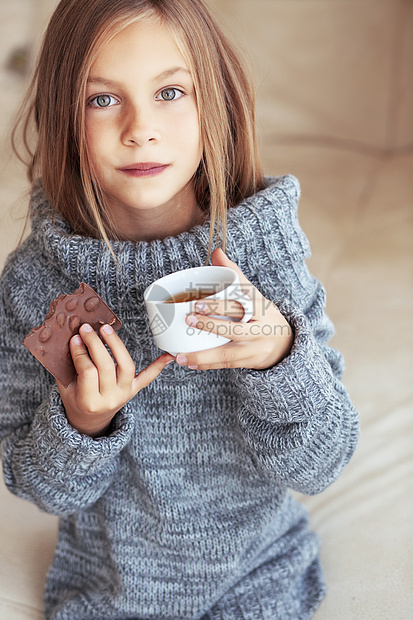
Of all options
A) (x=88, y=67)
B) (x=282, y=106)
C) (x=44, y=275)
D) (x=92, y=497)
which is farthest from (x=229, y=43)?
(x=282, y=106)

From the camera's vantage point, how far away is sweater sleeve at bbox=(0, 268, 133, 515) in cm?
84

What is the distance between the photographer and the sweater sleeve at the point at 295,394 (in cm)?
79

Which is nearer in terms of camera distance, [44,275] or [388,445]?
[44,275]

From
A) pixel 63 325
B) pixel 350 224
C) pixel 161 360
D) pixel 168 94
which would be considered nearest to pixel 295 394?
pixel 161 360

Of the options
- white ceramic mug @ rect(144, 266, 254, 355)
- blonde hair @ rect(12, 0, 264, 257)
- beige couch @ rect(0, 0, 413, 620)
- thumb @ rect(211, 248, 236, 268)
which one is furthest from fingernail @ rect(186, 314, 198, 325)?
beige couch @ rect(0, 0, 413, 620)

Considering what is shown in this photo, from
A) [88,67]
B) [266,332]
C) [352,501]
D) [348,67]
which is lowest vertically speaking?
[352,501]

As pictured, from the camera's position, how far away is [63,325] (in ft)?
2.51

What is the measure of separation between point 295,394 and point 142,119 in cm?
37

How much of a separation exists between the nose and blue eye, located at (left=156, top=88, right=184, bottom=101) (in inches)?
1.3

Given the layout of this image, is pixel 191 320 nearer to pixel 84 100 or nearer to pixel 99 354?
pixel 99 354

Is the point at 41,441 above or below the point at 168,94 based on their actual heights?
below

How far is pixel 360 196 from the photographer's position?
1.94 m

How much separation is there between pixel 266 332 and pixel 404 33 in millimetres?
1495

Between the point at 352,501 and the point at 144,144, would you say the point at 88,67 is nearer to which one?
the point at 144,144
